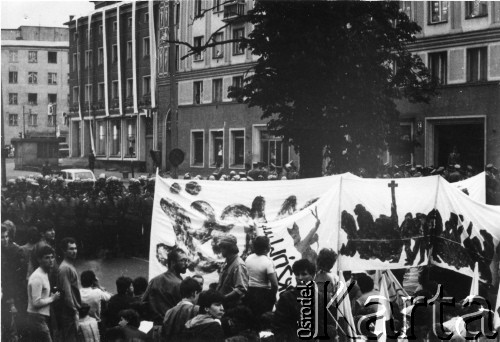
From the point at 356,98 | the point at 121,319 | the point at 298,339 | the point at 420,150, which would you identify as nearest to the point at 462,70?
the point at 420,150

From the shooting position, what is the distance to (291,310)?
24.5 feet

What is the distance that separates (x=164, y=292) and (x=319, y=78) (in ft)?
21.7

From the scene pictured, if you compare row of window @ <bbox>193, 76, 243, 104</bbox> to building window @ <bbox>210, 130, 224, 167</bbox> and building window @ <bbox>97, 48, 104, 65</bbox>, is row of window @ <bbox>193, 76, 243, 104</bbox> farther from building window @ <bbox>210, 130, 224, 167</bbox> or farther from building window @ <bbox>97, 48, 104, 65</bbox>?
building window @ <bbox>97, 48, 104, 65</bbox>

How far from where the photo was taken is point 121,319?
22.4 feet

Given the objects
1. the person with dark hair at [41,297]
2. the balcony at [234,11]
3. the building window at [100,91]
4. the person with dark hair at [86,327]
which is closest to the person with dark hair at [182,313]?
the person with dark hair at [86,327]

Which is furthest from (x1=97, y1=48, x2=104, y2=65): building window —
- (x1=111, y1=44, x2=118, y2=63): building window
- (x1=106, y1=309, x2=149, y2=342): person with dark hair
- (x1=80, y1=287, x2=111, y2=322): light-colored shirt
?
(x1=106, y1=309, x2=149, y2=342): person with dark hair

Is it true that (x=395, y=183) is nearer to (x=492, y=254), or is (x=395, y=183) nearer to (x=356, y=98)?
(x=492, y=254)

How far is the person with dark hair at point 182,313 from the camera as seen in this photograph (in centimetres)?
661

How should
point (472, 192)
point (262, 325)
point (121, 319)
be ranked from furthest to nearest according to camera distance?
point (472, 192)
point (262, 325)
point (121, 319)

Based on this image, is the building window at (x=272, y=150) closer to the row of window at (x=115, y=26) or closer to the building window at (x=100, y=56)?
the row of window at (x=115, y=26)

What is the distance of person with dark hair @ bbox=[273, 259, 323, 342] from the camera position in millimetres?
7445

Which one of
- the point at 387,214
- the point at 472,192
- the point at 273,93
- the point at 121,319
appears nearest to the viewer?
the point at 121,319

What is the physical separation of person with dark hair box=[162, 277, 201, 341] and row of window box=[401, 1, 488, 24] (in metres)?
8.50

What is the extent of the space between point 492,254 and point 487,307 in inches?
26.0
